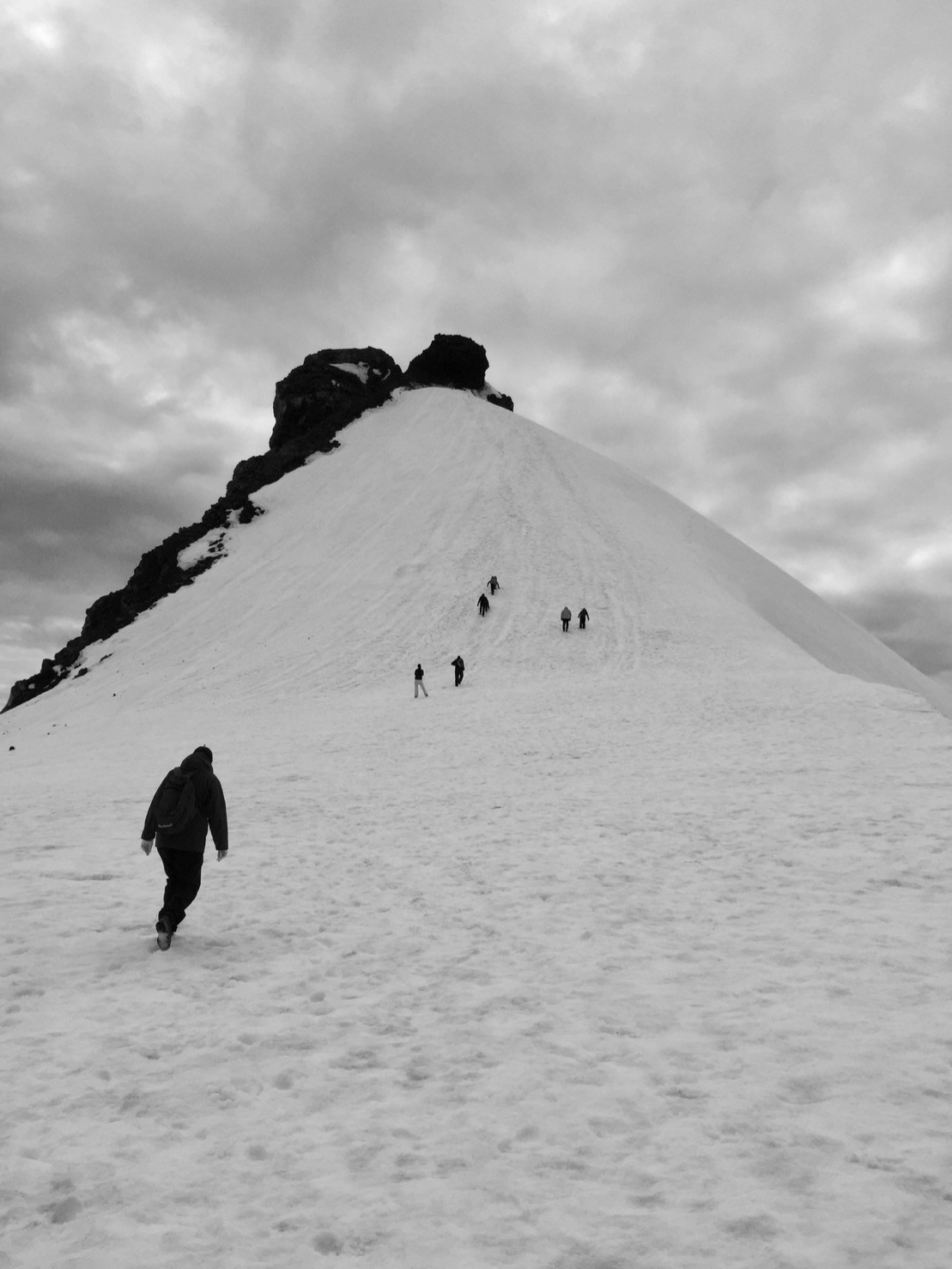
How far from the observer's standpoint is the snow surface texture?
3994 millimetres

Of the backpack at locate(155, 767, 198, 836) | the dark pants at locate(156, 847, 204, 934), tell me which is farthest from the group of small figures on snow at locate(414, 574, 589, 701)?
the backpack at locate(155, 767, 198, 836)

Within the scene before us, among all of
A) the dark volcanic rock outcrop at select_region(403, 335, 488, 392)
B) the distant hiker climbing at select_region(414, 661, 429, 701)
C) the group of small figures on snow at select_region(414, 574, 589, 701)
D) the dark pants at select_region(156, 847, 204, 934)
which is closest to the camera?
the dark pants at select_region(156, 847, 204, 934)

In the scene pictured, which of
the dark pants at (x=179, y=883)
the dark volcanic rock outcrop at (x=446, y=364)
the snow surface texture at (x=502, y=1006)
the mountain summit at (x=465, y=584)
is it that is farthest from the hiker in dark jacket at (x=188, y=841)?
the dark volcanic rock outcrop at (x=446, y=364)

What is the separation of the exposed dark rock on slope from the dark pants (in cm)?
4036

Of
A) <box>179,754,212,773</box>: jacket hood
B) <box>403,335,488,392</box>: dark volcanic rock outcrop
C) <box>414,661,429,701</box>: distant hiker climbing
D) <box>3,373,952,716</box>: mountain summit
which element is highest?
<box>403,335,488,392</box>: dark volcanic rock outcrop


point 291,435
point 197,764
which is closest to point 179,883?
point 197,764

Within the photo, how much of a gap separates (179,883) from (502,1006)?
3.75 meters

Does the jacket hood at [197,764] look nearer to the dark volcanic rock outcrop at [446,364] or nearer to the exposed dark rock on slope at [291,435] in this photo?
the exposed dark rock on slope at [291,435]

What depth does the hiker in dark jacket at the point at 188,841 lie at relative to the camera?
25.1 ft

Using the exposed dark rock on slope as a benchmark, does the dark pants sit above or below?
below

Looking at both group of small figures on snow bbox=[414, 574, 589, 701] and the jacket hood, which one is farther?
group of small figures on snow bbox=[414, 574, 589, 701]

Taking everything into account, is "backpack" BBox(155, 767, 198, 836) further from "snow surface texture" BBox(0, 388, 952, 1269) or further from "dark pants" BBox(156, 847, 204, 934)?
"snow surface texture" BBox(0, 388, 952, 1269)

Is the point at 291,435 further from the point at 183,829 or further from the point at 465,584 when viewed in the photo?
the point at 183,829

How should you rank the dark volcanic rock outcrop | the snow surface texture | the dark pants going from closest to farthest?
the snow surface texture, the dark pants, the dark volcanic rock outcrop
